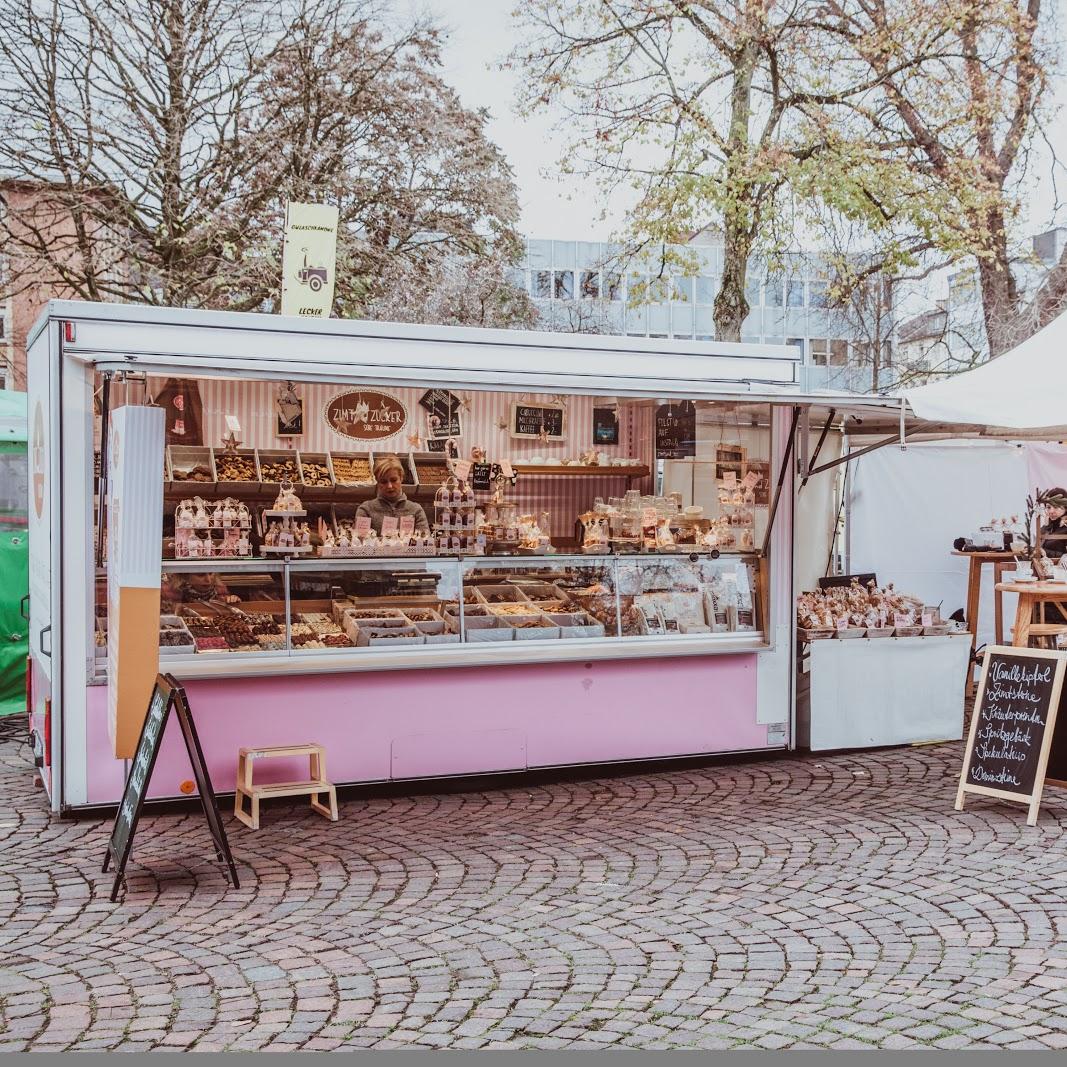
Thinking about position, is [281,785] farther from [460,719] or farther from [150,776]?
[150,776]

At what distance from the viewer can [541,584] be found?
8.02m

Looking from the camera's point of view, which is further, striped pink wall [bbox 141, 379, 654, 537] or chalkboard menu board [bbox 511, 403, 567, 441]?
chalkboard menu board [bbox 511, 403, 567, 441]

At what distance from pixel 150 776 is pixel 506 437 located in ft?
18.3

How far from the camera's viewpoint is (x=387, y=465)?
344 inches

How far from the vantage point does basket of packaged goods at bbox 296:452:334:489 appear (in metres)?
9.31

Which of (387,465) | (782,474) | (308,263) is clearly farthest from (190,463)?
(782,474)

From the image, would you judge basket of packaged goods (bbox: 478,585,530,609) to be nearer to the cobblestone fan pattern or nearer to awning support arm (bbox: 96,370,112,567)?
the cobblestone fan pattern

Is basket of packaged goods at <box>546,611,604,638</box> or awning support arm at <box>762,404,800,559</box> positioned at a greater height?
awning support arm at <box>762,404,800,559</box>

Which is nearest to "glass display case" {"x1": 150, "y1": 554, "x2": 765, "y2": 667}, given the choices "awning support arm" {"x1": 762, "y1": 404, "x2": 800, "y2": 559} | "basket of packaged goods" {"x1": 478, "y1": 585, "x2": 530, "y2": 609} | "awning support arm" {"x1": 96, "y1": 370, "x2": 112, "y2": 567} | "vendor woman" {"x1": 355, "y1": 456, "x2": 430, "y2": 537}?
"basket of packaged goods" {"x1": 478, "y1": 585, "x2": 530, "y2": 609}

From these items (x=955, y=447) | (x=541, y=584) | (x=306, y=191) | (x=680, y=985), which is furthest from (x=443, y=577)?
(x=306, y=191)

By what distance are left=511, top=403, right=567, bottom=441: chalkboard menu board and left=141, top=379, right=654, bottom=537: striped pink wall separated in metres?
0.06

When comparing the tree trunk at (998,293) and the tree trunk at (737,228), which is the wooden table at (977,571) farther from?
the tree trunk at (998,293)

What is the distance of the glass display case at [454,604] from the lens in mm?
7152

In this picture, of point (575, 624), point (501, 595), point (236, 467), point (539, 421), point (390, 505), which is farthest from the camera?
point (539, 421)
